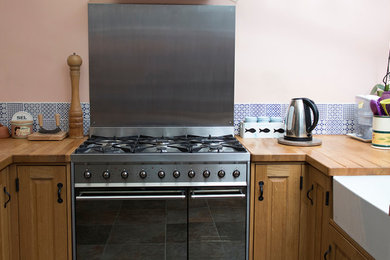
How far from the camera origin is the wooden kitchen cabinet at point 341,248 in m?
1.48

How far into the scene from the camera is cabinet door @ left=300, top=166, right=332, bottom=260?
1.87 m

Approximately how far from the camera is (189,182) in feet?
6.95

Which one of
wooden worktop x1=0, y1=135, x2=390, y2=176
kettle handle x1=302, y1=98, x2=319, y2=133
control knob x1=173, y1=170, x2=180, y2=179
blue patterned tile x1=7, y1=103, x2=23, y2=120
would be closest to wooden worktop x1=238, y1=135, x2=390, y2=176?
wooden worktop x1=0, y1=135, x2=390, y2=176

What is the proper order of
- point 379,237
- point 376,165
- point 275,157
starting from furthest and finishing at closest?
point 275,157 → point 376,165 → point 379,237

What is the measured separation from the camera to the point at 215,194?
2.11 metres

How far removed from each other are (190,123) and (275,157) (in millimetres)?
811

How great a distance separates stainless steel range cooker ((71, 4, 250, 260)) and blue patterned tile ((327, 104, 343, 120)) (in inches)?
28.8

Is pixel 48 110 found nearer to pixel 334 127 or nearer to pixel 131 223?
pixel 131 223

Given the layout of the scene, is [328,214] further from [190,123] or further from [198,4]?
[198,4]

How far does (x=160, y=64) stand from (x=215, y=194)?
1068 millimetres

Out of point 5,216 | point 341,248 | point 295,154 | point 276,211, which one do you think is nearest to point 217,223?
point 276,211

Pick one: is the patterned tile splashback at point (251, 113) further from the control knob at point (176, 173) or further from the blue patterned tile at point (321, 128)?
the control knob at point (176, 173)

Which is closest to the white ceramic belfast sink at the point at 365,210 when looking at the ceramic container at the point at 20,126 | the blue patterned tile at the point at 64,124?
the blue patterned tile at the point at 64,124

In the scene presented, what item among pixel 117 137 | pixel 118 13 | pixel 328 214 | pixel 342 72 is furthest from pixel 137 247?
pixel 342 72
